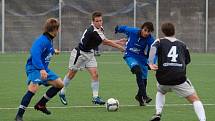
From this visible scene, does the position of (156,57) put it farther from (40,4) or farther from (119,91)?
(40,4)

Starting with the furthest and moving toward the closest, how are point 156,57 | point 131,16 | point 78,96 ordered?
point 131,16 < point 78,96 < point 156,57

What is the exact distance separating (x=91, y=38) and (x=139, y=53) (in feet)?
3.24

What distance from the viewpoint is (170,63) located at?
9.59 meters


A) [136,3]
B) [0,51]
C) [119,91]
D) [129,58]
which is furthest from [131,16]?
[129,58]

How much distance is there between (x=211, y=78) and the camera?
60.3ft

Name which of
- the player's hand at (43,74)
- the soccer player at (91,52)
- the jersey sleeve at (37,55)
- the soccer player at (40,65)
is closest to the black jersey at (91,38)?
the soccer player at (91,52)

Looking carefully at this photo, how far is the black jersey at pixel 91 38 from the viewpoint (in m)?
12.2

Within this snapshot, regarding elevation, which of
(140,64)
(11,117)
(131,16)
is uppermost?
(131,16)

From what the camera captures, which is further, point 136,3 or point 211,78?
point 136,3

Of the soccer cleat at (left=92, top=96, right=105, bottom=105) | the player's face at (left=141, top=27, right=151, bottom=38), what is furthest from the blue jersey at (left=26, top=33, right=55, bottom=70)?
the player's face at (left=141, top=27, right=151, bottom=38)

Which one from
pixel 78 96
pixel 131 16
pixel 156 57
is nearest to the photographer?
pixel 156 57

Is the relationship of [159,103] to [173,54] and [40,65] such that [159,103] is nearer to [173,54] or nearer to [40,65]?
[173,54]

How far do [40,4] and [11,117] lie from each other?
23.8 metres

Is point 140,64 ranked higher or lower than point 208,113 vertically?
higher
